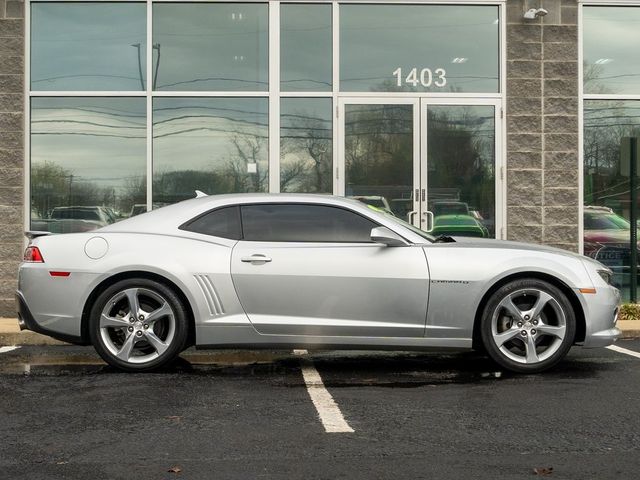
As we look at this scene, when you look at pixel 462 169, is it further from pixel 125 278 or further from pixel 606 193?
pixel 125 278

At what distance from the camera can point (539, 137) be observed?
12711 millimetres

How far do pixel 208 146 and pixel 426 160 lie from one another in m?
2.78

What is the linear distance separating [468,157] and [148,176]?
4.09m

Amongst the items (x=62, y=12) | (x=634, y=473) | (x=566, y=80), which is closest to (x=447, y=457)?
(x=634, y=473)

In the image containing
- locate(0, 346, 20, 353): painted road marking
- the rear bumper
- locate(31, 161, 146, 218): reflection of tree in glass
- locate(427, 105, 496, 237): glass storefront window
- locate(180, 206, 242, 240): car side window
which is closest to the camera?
the rear bumper

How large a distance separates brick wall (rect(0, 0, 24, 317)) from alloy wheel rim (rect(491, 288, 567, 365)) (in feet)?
23.3

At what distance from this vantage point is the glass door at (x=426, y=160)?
12641 mm

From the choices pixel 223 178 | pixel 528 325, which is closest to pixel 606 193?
pixel 223 178

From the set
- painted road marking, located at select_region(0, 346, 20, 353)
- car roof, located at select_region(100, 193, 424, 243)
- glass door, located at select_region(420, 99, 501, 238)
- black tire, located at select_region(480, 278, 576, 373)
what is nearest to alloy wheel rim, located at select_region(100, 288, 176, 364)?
car roof, located at select_region(100, 193, 424, 243)

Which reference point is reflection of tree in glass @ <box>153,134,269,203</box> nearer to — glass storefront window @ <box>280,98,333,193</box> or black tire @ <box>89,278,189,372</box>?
glass storefront window @ <box>280,98,333,193</box>

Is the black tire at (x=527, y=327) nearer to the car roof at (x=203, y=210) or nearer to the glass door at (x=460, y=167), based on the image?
the car roof at (x=203, y=210)

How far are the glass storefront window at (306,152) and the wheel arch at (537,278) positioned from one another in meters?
5.31

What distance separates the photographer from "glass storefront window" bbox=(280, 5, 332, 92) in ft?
41.7

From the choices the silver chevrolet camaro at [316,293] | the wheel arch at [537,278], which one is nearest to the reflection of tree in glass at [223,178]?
the silver chevrolet camaro at [316,293]
